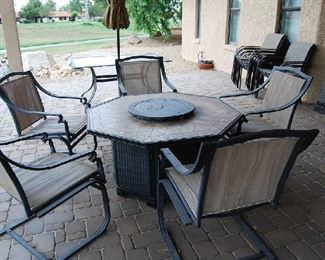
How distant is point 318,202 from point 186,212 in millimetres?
1312

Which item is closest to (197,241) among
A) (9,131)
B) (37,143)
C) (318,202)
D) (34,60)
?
(318,202)

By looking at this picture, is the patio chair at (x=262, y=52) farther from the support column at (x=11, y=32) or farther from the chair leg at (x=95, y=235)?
the chair leg at (x=95, y=235)

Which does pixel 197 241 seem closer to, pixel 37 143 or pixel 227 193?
pixel 227 193

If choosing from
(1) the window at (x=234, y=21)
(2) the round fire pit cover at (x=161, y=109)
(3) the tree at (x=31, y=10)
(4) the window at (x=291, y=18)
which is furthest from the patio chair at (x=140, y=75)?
(3) the tree at (x=31, y=10)

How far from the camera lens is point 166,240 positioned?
2.07 metres

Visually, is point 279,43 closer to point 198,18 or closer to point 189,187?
point 198,18

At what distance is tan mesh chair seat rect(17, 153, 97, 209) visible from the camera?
6.09ft

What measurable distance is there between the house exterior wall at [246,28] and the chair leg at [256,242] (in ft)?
11.7

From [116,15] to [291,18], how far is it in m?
3.10

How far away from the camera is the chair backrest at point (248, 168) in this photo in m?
1.38

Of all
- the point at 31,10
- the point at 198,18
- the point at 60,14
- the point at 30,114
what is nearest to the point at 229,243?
the point at 30,114

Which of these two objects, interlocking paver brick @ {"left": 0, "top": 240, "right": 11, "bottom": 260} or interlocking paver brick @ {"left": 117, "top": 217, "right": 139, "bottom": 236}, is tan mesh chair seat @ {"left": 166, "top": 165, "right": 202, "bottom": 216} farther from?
interlocking paver brick @ {"left": 0, "top": 240, "right": 11, "bottom": 260}

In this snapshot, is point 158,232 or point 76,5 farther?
point 76,5

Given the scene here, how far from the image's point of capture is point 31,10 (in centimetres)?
3344
